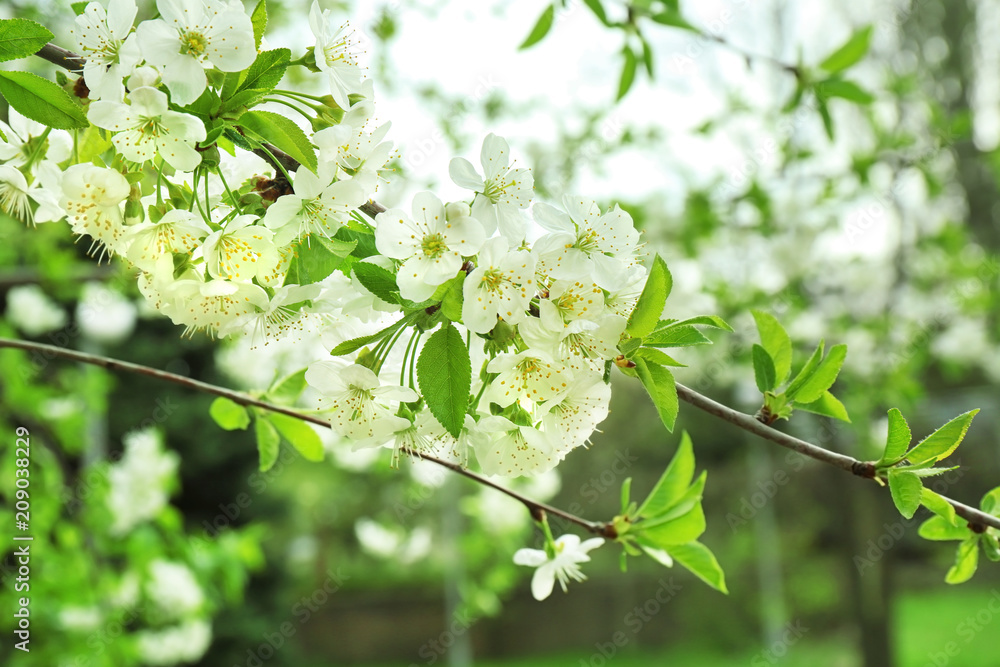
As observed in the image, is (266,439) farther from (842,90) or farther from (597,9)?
(842,90)

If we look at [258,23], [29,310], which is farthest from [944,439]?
[29,310]

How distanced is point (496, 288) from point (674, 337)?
13 centimetres

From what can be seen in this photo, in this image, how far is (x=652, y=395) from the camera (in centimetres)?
52

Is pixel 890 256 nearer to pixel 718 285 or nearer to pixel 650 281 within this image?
pixel 718 285

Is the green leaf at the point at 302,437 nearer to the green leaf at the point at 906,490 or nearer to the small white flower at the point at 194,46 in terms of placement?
the small white flower at the point at 194,46

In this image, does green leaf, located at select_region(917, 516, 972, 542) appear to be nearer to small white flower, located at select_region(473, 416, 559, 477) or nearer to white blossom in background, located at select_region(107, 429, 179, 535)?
small white flower, located at select_region(473, 416, 559, 477)

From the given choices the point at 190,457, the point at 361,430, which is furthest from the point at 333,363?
the point at 190,457

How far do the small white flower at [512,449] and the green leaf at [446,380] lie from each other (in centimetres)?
6

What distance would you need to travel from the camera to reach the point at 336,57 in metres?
0.60

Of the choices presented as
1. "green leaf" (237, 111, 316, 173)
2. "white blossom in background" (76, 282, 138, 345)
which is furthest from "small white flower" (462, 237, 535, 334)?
"white blossom in background" (76, 282, 138, 345)

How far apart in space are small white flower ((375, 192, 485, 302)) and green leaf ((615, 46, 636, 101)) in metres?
0.88

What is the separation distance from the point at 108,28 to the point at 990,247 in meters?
6.79

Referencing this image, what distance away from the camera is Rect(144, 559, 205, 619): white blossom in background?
207cm

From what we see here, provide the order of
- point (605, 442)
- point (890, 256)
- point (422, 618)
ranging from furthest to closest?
point (422, 618) < point (605, 442) < point (890, 256)
